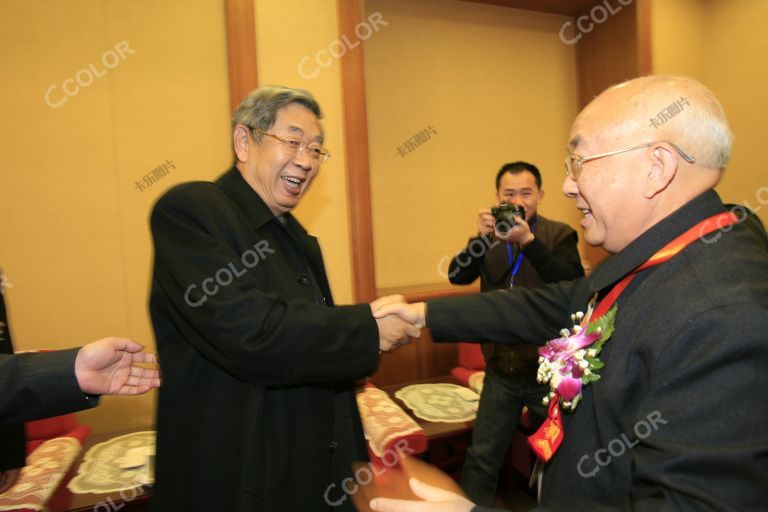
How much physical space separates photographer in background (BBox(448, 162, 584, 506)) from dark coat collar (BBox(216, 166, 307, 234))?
1217 millimetres

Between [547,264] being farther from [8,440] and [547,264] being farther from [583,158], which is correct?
[8,440]

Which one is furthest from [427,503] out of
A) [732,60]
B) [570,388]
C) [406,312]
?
[732,60]

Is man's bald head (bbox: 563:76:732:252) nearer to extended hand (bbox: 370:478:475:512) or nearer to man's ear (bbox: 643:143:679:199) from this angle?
man's ear (bbox: 643:143:679:199)

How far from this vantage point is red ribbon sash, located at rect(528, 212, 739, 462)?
3.01ft

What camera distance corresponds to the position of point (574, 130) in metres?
1.14

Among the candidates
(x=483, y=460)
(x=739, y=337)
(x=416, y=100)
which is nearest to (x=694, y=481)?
(x=739, y=337)

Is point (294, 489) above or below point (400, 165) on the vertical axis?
below

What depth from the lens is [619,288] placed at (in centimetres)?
103

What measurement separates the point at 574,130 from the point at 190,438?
1195 millimetres

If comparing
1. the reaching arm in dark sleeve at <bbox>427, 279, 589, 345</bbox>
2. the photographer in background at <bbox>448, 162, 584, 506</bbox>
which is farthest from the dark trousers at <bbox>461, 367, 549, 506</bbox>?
the reaching arm in dark sleeve at <bbox>427, 279, 589, 345</bbox>

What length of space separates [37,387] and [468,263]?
1908 mm

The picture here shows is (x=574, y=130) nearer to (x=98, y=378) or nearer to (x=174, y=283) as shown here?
(x=174, y=283)

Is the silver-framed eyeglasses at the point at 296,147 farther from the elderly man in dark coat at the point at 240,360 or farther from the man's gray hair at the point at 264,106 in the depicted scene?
the elderly man in dark coat at the point at 240,360

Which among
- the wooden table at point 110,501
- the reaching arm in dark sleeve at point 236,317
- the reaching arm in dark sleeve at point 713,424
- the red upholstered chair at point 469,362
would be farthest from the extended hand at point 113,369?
→ the red upholstered chair at point 469,362
